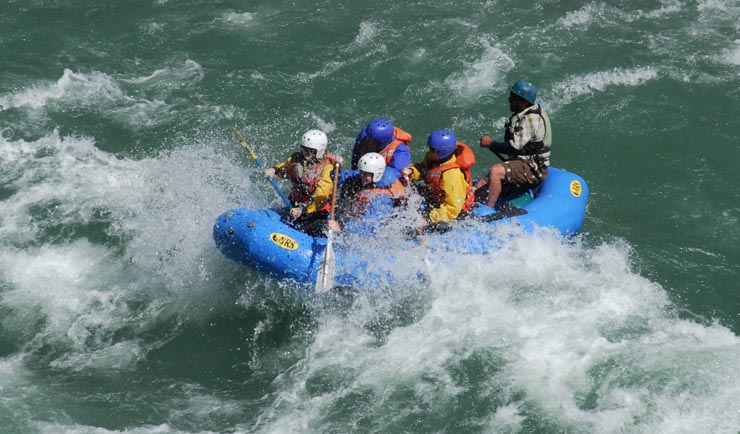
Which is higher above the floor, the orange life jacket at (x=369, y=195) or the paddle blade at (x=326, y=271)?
the orange life jacket at (x=369, y=195)

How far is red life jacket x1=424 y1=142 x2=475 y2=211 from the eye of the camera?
30.3 feet

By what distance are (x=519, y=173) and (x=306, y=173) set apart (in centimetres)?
249

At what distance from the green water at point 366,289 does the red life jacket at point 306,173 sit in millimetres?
1090

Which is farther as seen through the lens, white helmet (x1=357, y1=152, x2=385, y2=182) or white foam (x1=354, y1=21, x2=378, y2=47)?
white foam (x1=354, y1=21, x2=378, y2=47)

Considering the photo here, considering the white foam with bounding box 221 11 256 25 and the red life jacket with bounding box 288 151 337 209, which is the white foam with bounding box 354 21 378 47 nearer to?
the white foam with bounding box 221 11 256 25

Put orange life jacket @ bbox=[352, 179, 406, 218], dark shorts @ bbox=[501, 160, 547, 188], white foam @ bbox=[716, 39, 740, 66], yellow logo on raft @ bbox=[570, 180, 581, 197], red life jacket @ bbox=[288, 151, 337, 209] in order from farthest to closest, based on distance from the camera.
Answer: white foam @ bbox=[716, 39, 740, 66], yellow logo on raft @ bbox=[570, 180, 581, 197], dark shorts @ bbox=[501, 160, 547, 188], red life jacket @ bbox=[288, 151, 337, 209], orange life jacket @ bbox=[352, 179, 406, 218]

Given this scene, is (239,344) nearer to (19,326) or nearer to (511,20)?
(19,326)

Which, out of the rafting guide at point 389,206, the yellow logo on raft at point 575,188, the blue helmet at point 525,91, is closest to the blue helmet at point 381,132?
the rafting guide at point 389,206

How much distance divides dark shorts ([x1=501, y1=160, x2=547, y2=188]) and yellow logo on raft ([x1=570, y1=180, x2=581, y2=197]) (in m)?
0.40

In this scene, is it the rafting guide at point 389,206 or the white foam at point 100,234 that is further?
the white foam at point 100,234

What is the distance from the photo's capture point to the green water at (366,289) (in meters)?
8.05

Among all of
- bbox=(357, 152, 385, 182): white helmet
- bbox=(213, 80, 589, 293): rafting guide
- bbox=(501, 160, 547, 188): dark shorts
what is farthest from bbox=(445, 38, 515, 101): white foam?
bbox=(357, 152, 385, 182): white helmet

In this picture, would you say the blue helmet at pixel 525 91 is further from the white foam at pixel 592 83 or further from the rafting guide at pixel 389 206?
the white foam at pixel 592 83

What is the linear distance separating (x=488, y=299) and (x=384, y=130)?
2239mm
